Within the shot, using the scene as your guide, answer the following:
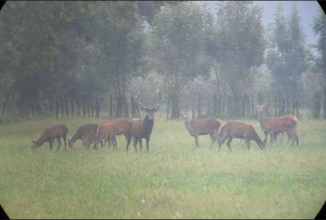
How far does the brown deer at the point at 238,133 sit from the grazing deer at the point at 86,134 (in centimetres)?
266

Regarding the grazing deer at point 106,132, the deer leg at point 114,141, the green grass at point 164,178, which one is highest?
the grazing deer at point 106,132

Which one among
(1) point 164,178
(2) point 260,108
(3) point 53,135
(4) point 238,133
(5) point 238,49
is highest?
(5) point 238,49

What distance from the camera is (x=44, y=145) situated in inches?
377

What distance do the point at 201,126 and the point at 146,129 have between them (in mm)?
1134

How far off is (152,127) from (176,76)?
1139 mm

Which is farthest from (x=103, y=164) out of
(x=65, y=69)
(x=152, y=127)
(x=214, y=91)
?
(x=214, y=91)

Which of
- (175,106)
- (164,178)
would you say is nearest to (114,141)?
(175,106)

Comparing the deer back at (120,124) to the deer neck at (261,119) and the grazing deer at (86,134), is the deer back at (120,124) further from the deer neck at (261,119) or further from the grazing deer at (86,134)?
the deer neck at (261,119)

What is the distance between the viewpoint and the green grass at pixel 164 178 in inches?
302

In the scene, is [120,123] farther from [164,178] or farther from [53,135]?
[164,178]

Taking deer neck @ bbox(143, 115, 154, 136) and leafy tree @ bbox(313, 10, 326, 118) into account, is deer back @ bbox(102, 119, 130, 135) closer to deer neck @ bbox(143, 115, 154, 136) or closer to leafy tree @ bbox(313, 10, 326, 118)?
deer neck @ bbox(143, 115, 154, 136)

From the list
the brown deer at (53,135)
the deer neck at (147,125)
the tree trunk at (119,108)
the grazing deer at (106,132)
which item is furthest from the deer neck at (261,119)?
the brown deer at (53,135)

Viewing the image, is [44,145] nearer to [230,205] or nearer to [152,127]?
[152,127]

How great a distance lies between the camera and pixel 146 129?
9281mm
